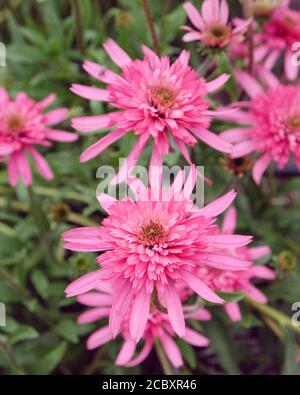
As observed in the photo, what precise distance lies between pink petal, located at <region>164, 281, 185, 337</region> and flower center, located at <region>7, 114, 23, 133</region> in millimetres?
415

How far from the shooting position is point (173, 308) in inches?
26.2

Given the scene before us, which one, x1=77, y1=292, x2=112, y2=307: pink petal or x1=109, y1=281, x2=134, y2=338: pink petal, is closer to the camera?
x1=109, y1=281, x2=134, y2=338: pink petal

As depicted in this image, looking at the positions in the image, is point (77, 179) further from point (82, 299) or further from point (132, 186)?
point (132, 186)

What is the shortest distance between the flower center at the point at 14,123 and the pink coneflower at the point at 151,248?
315 millimetres

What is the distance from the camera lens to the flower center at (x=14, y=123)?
92cm

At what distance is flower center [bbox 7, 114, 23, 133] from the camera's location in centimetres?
92

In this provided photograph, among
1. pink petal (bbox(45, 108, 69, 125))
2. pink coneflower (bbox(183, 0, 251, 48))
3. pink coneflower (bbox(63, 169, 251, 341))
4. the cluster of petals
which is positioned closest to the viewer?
pink coneflower (bbox(63, 169, 251, 341))

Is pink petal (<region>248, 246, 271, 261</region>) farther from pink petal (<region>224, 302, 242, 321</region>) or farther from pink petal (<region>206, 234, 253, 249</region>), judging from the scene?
pink petal (<region>206, 234, 253, 249</region>)

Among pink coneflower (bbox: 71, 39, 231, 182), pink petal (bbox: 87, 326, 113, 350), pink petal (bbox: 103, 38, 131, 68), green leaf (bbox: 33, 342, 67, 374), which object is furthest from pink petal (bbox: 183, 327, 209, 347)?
pink petal (bbox: 103, 38, 131, 68)

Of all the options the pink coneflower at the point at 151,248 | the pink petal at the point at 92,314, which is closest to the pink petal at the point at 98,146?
the pink coneflower at the point at 151,248

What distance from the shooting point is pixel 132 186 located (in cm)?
70

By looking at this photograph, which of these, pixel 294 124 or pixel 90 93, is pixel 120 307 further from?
pixel 294 124

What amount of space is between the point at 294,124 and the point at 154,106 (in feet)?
0.87

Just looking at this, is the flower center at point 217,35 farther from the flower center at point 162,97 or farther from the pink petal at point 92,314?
the pink petal at point 92,314
